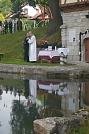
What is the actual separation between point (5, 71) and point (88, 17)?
5.87m

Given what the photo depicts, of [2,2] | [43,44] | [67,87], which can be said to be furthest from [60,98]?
[2,2]

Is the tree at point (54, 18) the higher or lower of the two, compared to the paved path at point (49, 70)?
higher

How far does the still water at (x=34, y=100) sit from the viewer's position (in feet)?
30.0

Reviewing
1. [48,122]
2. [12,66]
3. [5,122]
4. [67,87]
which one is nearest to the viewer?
[48,122]

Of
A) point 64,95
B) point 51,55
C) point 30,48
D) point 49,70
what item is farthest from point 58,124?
point 30,48

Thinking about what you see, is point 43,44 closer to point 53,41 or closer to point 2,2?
point 53,41

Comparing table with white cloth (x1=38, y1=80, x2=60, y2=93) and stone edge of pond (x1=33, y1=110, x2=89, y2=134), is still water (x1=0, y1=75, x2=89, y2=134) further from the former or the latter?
stone edge of pond (x1=33, y1=110, x2=89, y2=134)

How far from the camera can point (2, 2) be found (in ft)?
301

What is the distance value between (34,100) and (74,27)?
11.3m

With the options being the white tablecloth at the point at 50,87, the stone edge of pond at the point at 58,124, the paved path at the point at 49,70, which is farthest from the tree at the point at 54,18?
the stone edge of pond at the point at 58,124

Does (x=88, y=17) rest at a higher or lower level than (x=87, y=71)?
higher

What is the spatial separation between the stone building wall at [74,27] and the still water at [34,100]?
19.7 ft

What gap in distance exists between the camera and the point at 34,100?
12234 millimetres

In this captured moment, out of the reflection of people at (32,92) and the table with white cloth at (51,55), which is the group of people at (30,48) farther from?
the reflection of people at (32,92)
